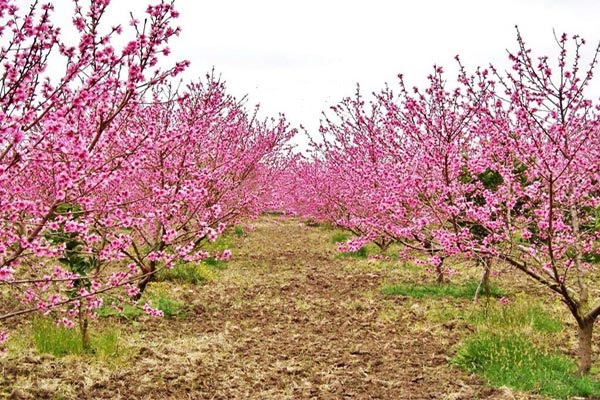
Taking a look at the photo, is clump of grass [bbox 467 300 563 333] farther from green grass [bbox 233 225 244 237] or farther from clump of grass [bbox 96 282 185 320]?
green grass [bbox 233 225 244 237]

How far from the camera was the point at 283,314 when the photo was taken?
8.18 m

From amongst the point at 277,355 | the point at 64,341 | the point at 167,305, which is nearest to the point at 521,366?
the point at 277,355

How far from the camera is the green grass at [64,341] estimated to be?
5734 millimetres

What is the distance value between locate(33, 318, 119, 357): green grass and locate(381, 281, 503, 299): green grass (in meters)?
4.86

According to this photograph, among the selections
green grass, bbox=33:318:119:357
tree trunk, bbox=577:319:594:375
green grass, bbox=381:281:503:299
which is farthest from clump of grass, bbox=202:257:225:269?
tree trunk, bbox=577:319:594:375

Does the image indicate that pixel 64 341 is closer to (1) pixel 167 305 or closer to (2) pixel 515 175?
(1) pixel 167 305

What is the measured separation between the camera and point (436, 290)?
30.0 feet

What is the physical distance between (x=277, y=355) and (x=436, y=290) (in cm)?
384

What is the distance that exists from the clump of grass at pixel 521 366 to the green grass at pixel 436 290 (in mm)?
2797

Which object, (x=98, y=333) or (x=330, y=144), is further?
(x=330, y=144)

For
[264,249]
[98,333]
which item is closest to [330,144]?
[264,249]

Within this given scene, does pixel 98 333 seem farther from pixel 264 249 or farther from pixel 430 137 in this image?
pixel 264 249

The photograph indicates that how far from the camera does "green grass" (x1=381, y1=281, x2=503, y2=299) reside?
8920mm

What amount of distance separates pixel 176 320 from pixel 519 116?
5260mm
